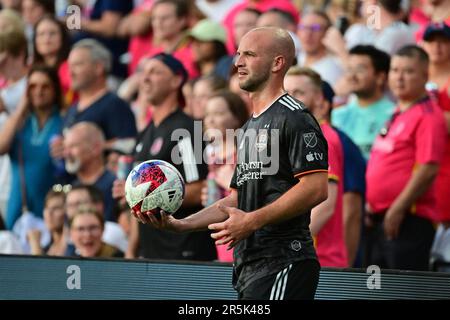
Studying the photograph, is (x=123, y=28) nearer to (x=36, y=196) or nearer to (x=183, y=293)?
(x=36, y=196)

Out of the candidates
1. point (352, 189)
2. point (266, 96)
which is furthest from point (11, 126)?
point (266, 96)

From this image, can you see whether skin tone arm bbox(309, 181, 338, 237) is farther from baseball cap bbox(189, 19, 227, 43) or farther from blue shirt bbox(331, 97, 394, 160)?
baseball cap bbox(189, 19, 227, 43)

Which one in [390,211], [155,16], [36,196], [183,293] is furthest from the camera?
[155,16]

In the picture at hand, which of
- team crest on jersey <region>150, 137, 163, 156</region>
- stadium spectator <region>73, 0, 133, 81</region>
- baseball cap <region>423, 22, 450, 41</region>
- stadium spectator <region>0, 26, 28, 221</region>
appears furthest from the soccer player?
stadium spectator <region>73, 0, 133, 81</region>

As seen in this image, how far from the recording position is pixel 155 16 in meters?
12.3

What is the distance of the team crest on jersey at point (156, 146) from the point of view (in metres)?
9.16

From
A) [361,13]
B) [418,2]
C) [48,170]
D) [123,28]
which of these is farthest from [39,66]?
[418,2]

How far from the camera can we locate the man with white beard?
10641 millimetres

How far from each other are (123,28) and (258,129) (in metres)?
7.77

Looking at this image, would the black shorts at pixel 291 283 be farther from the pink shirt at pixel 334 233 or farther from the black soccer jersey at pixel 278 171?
the pink shirt at pixel 334 233

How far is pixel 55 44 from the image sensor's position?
12.5 m

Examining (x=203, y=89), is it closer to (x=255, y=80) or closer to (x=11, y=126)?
(x=11, y=126)

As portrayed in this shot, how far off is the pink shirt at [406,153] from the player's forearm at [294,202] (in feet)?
11.3
